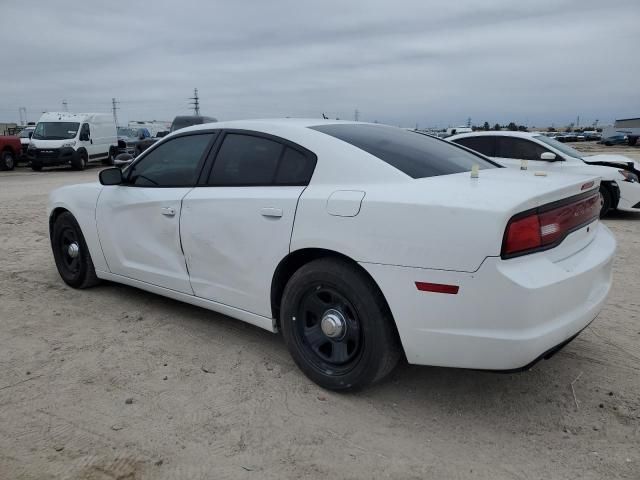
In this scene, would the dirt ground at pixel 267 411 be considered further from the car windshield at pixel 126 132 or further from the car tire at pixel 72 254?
the car windshield at pixel 126 132

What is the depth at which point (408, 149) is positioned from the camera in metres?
3.37

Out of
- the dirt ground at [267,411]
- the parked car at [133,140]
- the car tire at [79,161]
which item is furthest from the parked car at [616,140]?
the dirt ground at [267,411]

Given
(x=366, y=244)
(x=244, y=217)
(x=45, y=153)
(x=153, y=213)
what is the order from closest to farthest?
(x=366, y=244) → (x=244, y=217) → (x=153, y=213) → (x=45, y=153)

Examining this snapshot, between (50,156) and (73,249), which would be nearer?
(73,249)

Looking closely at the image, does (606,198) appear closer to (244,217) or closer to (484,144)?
(484,144)

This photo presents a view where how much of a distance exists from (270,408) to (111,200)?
237cm

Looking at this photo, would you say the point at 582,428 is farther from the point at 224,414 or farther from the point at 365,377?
the point at 224,414

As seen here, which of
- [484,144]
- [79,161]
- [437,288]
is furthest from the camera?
[79,161]

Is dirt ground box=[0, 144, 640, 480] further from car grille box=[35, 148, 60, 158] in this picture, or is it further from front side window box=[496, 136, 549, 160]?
car grille box=[35, 148, 60, 158]

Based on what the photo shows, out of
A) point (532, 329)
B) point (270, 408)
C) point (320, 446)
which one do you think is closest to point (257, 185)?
point (270, 408)

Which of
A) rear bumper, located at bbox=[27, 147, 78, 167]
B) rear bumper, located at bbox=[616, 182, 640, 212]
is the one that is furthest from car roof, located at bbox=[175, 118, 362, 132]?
rear bumper, located at bbox=[27, 147, 78, 167]

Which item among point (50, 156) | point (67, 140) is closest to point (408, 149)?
point (50, 156)

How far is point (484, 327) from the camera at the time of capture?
8.07ft

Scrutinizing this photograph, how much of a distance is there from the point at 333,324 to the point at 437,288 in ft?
2.19
